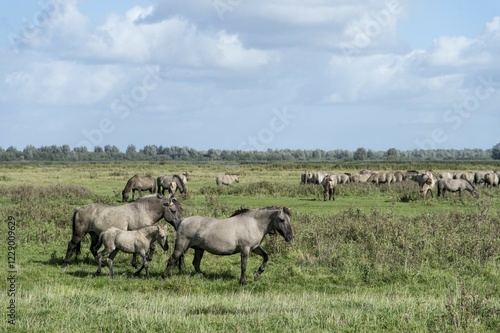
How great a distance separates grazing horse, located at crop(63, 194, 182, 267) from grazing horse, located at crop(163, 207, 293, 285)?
1532mm

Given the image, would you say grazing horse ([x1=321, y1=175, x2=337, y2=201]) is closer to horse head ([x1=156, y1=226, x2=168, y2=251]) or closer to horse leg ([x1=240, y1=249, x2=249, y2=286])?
horse head ([x1=156, y1=226, x2=168, y2=251])

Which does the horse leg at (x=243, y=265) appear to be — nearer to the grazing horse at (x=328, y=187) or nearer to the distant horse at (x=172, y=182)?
the grazing horse at (x=328, y=187)

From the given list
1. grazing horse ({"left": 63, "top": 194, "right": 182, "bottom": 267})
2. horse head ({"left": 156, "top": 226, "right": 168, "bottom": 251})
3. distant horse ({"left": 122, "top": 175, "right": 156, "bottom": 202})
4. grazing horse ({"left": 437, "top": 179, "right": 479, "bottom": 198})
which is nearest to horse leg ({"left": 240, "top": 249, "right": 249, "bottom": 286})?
horse head ({"left": 156, "top": 226, "right": 168, "bottom": 251})

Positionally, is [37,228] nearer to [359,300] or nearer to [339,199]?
[359,300]

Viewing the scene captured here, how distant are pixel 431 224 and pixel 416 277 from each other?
651 cm

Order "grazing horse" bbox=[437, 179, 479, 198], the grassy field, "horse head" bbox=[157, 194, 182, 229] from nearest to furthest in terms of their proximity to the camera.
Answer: the grassy field < "horse head" bbox=[157, 194, 182, 229] < "grazing horse" bbox=[437, 179, 479, 198]

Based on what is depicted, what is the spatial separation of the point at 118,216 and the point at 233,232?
340 centimetres

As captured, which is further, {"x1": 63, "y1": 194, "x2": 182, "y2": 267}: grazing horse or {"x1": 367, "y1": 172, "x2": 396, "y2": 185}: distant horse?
{"x1": 367, "y1": 172, "x2": 396, "y2": 185}: distant horse

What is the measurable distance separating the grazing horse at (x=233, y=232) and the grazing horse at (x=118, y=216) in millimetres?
1532

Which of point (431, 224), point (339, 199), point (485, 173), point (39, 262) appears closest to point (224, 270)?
point (39, 262)

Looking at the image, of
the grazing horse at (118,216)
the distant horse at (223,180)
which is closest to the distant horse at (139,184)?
the distant horse at (223,180)

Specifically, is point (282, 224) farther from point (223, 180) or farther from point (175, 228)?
point (223, 180)

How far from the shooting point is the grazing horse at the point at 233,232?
13.0m

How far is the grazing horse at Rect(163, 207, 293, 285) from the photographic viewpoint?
13039 mm
